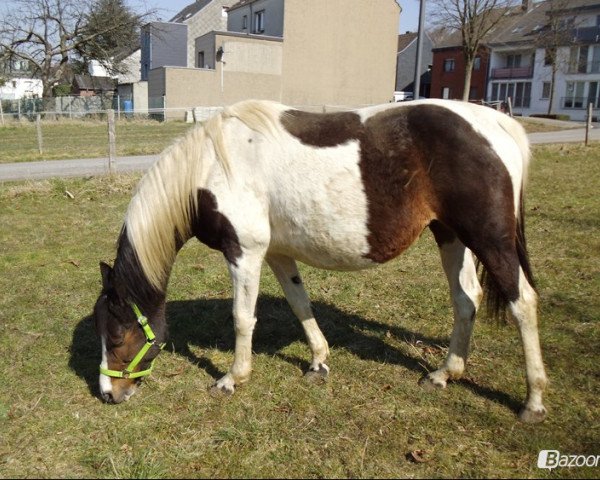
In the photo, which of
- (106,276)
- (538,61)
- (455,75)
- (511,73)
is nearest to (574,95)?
(538,61)

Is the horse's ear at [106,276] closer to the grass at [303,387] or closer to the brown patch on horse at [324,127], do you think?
the grass at [303,387]

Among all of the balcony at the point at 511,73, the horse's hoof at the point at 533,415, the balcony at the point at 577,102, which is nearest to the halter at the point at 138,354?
the horse's hoof at the point at 533,415

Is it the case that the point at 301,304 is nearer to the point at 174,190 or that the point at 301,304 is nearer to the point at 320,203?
the point at 320,203

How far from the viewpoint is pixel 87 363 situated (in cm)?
398

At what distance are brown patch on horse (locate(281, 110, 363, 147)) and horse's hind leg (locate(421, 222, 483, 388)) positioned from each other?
922 millimetres

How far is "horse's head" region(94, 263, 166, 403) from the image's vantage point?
3283mm

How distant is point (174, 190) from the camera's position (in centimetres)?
329

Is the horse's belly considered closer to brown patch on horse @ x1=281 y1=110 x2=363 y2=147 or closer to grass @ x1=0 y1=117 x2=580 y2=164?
brown patch on horse @ x1=281 y1=110 x2=363 y2=147

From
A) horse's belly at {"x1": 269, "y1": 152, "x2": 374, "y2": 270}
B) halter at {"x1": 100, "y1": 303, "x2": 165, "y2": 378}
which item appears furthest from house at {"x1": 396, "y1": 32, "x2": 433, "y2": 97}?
halter at {"x1": 100, "y1": 303, "x2": 165, "y2": 378}

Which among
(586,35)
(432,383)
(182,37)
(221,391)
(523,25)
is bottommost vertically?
(221,391)

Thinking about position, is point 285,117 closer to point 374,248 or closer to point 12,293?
point 374,248

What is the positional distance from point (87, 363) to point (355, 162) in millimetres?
2602

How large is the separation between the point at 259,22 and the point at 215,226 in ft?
140

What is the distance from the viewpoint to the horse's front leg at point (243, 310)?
3306 mm
